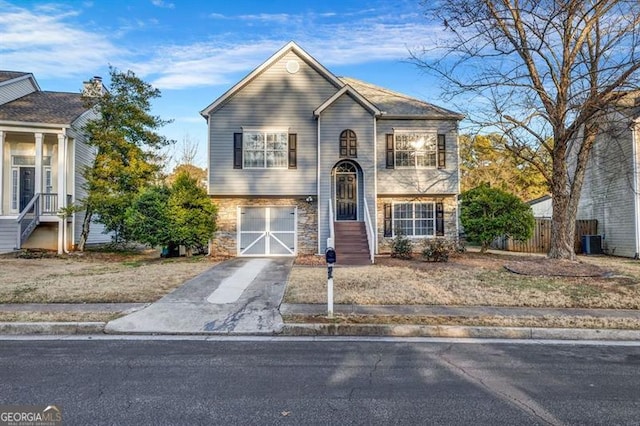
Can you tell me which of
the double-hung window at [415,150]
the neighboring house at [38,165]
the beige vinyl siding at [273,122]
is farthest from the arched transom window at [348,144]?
the neighboring house at [38,165]

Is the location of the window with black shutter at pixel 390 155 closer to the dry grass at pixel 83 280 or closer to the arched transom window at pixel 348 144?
the arched transom window at pixel 348 144

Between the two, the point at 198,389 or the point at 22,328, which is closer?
the point at 198,389

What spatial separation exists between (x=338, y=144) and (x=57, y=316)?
12113 millimetres

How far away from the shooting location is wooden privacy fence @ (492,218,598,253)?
20047mm

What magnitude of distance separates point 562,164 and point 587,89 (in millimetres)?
2456

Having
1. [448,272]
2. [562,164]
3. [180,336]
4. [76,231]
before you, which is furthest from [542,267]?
[76,231]

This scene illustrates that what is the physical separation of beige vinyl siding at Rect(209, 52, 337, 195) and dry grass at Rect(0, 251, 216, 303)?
372cm

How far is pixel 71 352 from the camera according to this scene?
204 inches

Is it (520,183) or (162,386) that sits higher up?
(520,183)

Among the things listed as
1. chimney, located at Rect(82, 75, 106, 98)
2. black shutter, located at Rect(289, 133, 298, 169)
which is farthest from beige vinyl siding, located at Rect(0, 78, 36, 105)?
black shutter, located at Rect(289, 133, 298, 169)

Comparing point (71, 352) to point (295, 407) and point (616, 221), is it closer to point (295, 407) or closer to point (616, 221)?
point (295, 407)

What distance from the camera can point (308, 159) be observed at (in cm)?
1659

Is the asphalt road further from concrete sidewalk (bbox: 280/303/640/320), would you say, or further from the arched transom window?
the arched transom window

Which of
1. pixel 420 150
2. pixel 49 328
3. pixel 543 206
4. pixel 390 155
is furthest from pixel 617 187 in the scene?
pixel 49 328
